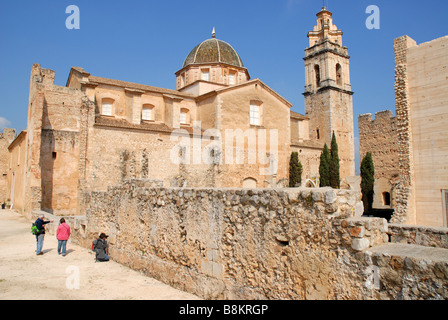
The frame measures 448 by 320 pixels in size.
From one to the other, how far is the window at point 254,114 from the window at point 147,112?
7.97m

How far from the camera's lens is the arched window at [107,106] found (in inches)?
938

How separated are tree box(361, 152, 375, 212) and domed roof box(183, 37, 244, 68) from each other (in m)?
14.2

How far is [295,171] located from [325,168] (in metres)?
3.16

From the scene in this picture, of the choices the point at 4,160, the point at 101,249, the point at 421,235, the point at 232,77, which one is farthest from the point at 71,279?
the point at 4,160

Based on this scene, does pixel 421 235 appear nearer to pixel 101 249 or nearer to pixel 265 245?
pixel 265 245

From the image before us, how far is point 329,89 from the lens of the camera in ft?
108

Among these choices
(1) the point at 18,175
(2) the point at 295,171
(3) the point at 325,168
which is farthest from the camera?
(3) the point at 325,168

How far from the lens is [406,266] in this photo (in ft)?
11.2

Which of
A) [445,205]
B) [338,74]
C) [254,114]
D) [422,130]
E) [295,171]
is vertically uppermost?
[338,74]

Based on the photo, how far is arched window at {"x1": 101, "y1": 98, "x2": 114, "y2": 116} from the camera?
2381 centimetres

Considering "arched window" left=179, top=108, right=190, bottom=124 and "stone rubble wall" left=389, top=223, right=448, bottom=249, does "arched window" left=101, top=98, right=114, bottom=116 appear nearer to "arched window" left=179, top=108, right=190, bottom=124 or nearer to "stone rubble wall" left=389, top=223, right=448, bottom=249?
"arched window" left=179, top=108, right=190, bottom=124

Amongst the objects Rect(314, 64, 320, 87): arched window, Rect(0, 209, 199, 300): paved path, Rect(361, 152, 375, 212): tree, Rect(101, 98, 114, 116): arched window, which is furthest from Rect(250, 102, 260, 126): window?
Rect(0, 209, 199, 300): paved path
